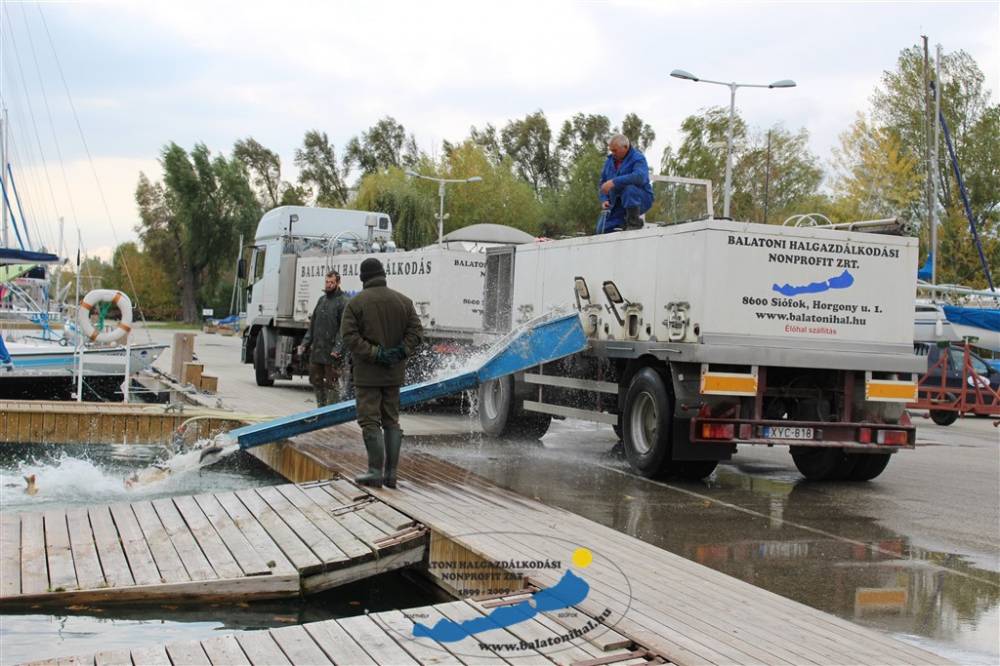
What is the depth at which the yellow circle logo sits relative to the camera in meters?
6.97

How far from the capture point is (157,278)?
3558 inches

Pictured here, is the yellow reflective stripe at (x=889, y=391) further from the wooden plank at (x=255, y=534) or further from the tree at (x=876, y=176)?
the tree at (x=876, y=176)

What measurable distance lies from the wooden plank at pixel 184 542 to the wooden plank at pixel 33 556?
876 millimetres

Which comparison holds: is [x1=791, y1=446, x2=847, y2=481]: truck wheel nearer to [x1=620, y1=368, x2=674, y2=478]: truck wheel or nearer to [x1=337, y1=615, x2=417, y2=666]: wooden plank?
[x1=620, y1=368, x2=674, y2=478]: truck wheel

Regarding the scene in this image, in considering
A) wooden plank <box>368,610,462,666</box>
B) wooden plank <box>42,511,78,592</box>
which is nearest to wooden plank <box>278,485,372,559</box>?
wooden plank <box>368,610,462,666</box>

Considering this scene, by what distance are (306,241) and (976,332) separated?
1577cm

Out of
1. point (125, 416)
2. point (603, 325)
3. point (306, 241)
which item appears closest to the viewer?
point (603, 325)

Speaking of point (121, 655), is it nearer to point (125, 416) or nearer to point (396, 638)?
point (396, 638)

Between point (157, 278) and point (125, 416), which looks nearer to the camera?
point (125, 416)

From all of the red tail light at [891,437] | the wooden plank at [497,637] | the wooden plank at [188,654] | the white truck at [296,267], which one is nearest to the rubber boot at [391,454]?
the wooden plank at [497,637]

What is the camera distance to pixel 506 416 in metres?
14.7

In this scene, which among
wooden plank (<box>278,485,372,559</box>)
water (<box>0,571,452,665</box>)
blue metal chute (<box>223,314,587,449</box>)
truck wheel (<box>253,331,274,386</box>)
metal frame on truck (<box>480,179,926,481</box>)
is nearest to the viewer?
water (<box>0,571,452,665</box>)

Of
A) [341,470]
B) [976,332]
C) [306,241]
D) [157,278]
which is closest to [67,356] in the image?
[306,241]

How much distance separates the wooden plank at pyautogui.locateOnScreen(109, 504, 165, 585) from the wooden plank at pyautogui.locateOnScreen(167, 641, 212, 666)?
168 cm
